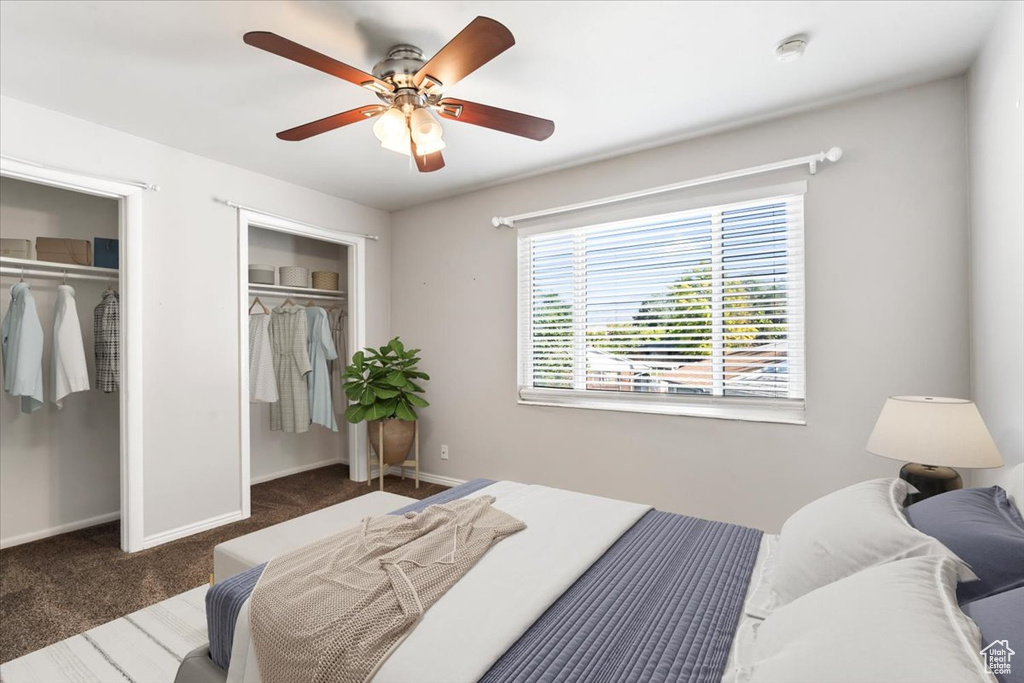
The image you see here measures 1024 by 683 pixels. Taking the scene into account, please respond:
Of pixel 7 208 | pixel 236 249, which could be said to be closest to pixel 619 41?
pixel 236 249

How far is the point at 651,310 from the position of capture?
3.26 metres

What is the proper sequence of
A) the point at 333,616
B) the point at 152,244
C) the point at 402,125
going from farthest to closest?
1. the point at 152,244
2. the point at 402,125
3. the point at 333,616

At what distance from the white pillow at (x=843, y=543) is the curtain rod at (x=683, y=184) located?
6.47ft

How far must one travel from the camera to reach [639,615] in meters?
1.22

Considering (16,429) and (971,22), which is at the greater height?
(971,22)

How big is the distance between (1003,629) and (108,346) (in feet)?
14.2

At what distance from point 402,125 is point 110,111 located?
1.85 metres

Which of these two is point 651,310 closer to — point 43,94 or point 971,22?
point 971,22

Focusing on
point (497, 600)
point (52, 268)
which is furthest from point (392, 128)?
point (52, 268)

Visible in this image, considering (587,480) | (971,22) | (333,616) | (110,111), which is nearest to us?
(333,616)

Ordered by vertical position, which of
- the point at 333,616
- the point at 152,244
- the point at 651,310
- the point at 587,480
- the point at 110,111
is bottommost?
the point at 587,480

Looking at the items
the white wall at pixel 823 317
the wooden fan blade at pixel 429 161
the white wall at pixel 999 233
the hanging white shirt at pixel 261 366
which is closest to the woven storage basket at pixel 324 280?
the hanging white shirt at pixel 261 366

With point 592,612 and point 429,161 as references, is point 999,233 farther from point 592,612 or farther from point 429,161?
point 429,161

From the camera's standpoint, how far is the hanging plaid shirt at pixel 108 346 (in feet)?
10.6
